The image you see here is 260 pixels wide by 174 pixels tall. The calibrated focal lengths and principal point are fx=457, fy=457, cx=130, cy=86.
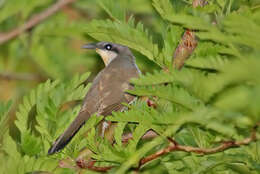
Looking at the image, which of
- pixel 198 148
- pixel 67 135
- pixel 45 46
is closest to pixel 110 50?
pixel 45 46

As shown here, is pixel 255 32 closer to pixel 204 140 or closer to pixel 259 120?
pixel 259 120

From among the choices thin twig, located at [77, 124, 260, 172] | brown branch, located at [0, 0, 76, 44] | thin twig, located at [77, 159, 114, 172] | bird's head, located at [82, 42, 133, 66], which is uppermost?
brown branch, located at [0, 0, 76, 44]

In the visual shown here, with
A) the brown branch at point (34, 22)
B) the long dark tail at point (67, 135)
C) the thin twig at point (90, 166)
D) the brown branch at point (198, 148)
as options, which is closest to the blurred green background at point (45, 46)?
the brown branch at point (34, 22)

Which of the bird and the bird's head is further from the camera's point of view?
the bird's head

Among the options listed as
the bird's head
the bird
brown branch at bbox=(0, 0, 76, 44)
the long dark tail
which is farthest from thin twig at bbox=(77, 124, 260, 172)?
the bird's head

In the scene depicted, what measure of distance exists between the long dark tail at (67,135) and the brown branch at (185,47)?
3.36 feet

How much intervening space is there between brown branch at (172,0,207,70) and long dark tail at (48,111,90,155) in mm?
1023

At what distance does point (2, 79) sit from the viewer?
7230 millimetres

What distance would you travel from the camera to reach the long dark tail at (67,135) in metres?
3.18

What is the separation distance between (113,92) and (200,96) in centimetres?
345

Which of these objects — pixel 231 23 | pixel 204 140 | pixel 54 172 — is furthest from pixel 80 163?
pixel 231 23

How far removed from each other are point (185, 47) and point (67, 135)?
126cm

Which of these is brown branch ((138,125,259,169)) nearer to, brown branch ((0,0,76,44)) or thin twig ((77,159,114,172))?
thin twig ((77,159,114,172))

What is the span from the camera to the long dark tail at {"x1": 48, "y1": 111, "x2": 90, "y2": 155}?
318 centimetres
